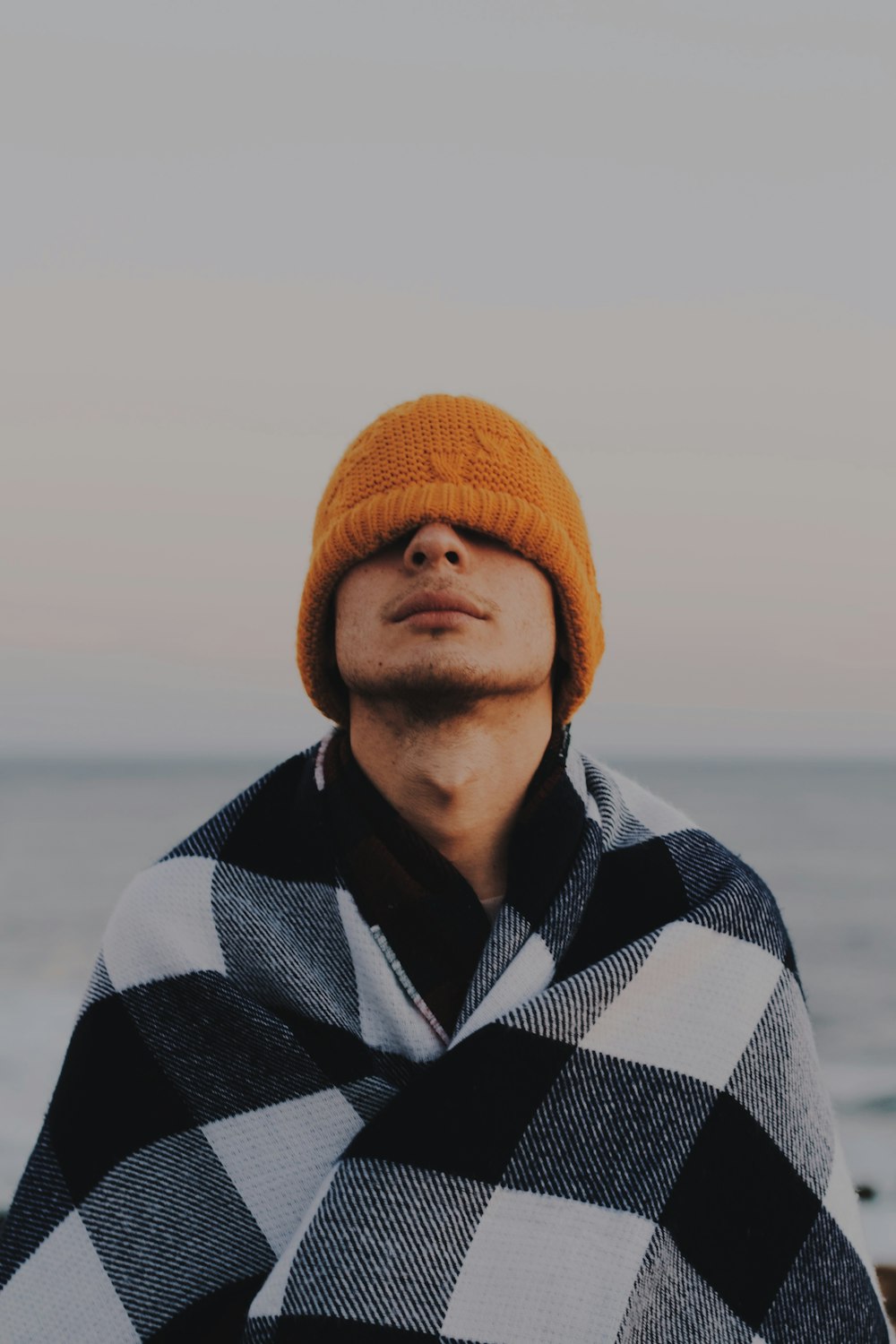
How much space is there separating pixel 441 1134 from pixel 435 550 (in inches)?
39.9

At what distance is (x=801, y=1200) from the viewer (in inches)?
73.5

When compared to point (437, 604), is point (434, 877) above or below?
below

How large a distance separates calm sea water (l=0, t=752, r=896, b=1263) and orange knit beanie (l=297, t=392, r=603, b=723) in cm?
601

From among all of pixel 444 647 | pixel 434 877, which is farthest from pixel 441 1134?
pixel 444 647

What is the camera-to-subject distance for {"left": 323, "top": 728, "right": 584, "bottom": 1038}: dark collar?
204 cm

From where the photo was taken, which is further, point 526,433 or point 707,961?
point 526,433

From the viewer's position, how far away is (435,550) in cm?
215

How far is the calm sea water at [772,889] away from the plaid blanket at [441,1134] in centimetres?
581

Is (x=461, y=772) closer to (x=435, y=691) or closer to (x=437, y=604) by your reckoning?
A: (x=435, y=691)

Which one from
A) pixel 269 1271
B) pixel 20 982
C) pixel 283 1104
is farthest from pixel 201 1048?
pixel 20 982

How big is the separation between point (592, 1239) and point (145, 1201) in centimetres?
74

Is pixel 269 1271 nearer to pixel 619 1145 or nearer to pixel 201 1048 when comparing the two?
pixel 201 1048

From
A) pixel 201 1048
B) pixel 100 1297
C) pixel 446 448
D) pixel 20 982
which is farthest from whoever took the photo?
pixel 20 982

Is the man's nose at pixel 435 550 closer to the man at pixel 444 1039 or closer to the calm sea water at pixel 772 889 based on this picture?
the man at pixel 444 1039
